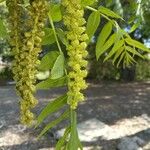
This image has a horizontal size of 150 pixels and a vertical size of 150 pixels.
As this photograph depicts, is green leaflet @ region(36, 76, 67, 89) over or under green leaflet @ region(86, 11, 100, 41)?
under

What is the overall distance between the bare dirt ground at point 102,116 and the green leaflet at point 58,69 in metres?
6.05

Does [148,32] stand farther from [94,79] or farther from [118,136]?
[118,136]

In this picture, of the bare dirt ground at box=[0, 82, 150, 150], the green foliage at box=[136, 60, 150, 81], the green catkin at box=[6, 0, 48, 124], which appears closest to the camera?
the green catkin at box=[6, 0, 48, 124]

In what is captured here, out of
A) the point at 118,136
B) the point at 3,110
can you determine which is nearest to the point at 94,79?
the point at 3,110

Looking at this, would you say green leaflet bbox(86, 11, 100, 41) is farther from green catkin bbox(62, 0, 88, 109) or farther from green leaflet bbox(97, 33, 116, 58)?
green catkin bbox(62, 0, 88, 109)

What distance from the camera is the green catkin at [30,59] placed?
0.85 metres

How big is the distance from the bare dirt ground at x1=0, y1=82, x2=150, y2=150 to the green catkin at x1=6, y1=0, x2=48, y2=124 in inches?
243

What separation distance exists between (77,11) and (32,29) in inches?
3.6

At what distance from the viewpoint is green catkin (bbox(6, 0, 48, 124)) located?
85cm

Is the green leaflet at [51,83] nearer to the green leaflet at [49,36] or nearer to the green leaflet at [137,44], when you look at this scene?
the green leaflet at [49,36]

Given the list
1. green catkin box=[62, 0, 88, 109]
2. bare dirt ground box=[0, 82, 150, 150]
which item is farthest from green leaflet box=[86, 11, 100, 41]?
bare dirt ground box=[0, 82, 150, 150]

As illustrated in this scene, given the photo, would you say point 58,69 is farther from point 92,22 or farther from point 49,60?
point 92,22

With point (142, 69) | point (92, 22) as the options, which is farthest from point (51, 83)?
point (142, 69)

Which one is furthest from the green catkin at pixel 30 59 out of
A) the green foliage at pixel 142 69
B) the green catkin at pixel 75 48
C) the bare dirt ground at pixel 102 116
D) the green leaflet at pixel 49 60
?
the green foliage at pixel 142 69
